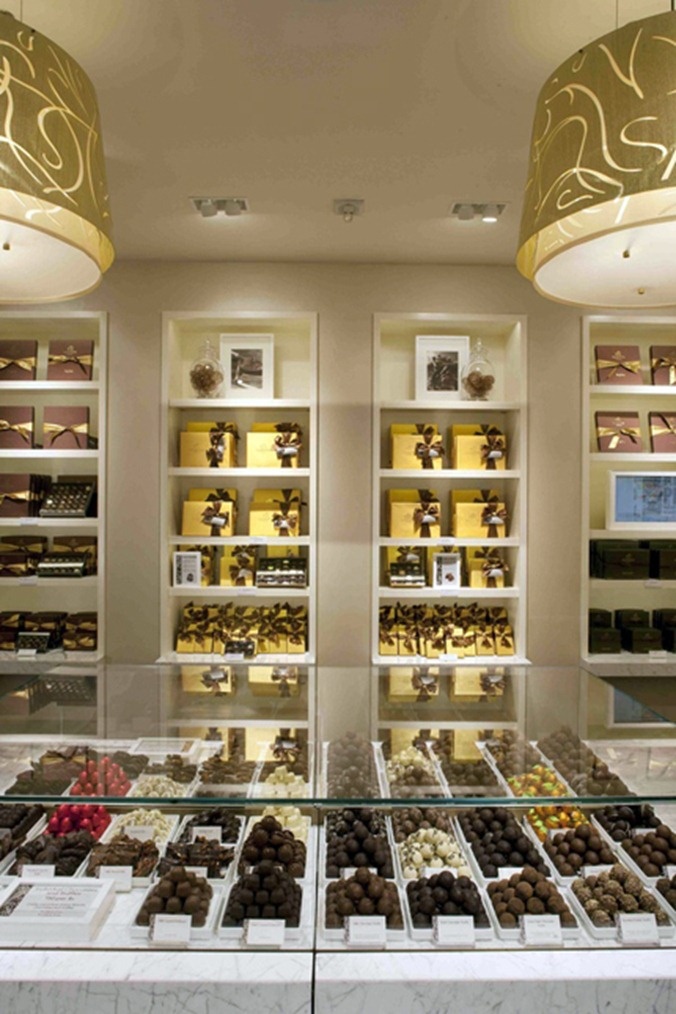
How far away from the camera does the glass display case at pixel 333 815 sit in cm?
154

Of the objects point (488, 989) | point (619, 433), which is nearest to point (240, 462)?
point (619, 433)

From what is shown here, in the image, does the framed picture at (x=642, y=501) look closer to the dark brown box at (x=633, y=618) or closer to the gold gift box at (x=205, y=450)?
the dark brown box at (x=633, y=618)

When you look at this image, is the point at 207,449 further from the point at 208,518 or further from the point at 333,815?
the point at 333,815

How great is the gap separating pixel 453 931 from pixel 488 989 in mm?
131

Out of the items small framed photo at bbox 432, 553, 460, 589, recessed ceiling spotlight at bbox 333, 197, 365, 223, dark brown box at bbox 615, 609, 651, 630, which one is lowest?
dark brown box at bbox 615, 609, 651, 630

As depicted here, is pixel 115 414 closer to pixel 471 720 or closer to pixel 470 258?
pixel 470 258

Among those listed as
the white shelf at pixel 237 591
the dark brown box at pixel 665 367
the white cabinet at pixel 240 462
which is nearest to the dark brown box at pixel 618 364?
the dark brown box at pixel 665 367

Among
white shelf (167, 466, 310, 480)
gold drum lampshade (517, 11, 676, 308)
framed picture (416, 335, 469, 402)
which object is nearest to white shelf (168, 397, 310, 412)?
white shelf (167, 466, 310, 480)

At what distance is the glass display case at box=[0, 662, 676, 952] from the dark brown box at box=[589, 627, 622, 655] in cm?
168

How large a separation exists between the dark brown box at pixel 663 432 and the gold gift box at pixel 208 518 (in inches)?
87.8

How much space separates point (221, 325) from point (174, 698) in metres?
2.39

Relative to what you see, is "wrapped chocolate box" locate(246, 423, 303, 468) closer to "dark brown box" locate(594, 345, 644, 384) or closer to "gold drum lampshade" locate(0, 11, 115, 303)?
"dark brown box" locate(594, 345, 644, 384)

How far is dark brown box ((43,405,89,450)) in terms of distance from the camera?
3807mm

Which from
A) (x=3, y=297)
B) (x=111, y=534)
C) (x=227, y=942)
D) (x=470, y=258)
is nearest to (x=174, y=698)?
(x=227, y=942)
